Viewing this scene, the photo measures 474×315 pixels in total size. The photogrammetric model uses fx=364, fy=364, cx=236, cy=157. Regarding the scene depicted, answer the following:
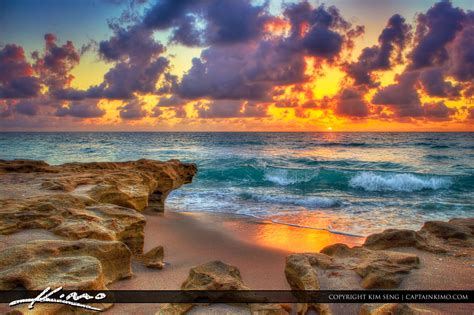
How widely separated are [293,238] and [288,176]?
48.9 feet

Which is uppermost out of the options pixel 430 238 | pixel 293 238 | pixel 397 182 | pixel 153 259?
pixel 430 238

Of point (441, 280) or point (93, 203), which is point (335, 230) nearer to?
point (441, 280)

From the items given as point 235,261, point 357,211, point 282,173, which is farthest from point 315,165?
point 235,261

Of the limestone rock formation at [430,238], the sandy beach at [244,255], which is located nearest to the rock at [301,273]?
the sandy beach at [244,255]

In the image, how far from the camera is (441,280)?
3.95m

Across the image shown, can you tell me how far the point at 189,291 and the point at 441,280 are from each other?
271 cm

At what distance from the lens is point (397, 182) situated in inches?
774

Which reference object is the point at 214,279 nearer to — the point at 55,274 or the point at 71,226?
the point at 55,274

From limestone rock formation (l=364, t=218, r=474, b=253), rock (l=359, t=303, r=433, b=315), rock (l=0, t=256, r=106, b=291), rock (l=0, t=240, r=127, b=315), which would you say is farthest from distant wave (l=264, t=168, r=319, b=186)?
rock (l=0, t=256, r=106, b=291)

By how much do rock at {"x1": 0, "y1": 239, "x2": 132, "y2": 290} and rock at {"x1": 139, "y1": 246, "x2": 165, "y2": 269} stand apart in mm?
732

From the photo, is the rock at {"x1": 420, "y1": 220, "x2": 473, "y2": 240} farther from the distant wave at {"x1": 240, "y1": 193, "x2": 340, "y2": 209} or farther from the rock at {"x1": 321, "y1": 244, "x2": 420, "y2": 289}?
the distant wave at {"x1": 240, "y1": 193, "x2": 340, "y2": 209}

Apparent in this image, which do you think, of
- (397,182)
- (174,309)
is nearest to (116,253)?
(174,309)

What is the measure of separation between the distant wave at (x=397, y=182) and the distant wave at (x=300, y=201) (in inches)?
244

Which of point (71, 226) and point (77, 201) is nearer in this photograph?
point (71, 226)
